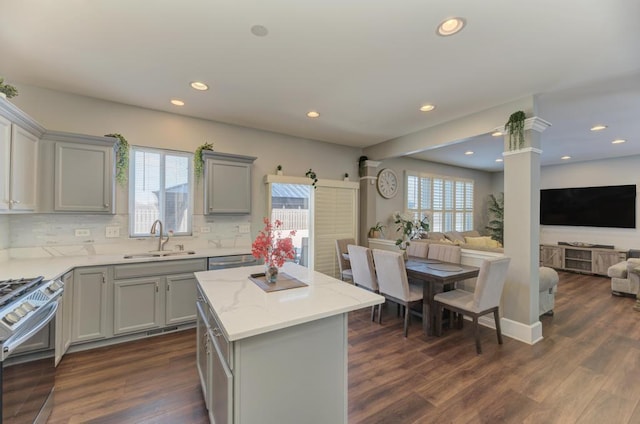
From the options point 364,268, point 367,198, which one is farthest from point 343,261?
point 367,198

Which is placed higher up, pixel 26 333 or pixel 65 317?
pixel 26 333

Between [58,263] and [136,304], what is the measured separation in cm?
80

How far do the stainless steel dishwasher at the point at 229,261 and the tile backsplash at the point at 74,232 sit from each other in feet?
2.03

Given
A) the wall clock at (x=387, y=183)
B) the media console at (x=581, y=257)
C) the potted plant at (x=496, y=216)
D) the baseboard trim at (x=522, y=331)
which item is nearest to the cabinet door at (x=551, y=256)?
the media console at (x=581, y=257)

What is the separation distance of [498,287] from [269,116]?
136 inches

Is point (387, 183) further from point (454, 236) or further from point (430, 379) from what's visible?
point (430, 379)

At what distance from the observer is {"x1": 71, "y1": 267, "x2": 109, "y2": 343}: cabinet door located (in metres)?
2.64

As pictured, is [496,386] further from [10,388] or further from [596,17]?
[10,388]

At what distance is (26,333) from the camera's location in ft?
4.94

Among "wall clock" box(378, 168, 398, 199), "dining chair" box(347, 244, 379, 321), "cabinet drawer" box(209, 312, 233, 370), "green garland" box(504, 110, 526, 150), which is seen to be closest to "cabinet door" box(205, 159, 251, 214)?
"dining chair" box(347, 244, 379, 321)

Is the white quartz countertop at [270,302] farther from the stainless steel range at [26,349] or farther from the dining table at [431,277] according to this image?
the dining table at [431,277]

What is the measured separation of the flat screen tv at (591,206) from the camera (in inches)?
237

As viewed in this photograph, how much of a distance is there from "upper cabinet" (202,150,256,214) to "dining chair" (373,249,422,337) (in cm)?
200

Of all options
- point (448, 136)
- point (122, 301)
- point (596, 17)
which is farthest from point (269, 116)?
point (596, 17)
